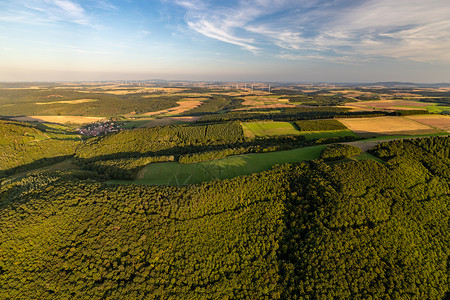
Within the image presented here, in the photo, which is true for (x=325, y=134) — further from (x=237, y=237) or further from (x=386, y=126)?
(x=237, y=237)

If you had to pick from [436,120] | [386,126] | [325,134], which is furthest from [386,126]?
[325,134]

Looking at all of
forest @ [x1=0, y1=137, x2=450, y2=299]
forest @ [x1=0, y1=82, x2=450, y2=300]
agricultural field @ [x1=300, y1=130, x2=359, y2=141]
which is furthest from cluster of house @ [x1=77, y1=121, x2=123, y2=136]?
agricultural field @ [x1=300, y1=130, x2=359, y2=141]

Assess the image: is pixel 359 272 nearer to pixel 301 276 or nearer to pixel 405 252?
pixel 301 276

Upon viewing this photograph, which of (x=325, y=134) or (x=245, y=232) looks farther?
(x=325, y=134)

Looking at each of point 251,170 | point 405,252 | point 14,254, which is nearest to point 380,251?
point 405,252

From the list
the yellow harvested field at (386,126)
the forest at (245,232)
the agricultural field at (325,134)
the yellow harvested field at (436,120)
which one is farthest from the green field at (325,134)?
the yellow harvested field at (436,120)

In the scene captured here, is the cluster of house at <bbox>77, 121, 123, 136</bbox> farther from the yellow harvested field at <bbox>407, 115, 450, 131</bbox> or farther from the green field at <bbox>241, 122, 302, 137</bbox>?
the yellow harvested field at <bbox>407, 115, 450, 131</bbox>

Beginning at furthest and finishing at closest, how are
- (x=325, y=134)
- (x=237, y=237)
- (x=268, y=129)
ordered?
(x=268, y=129) → (x=325, y=134) → (x=237, y=237)
